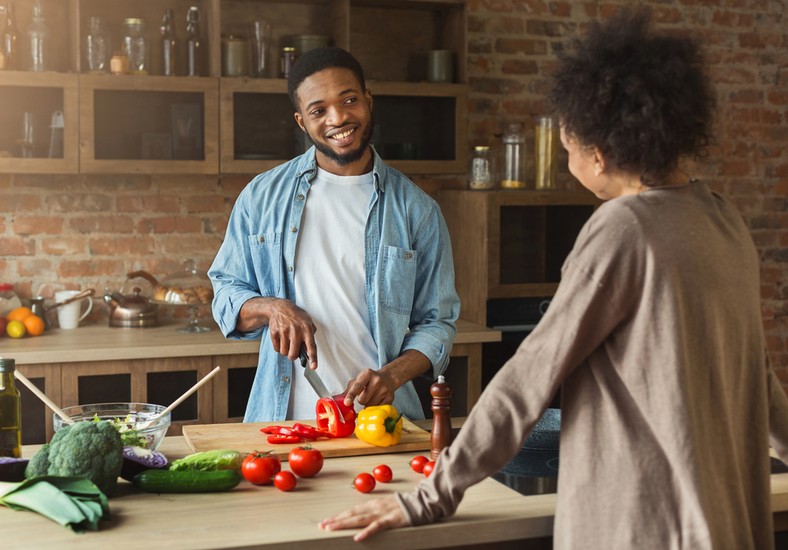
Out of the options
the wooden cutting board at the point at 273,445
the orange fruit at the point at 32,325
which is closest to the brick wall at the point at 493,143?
the orange fruit at the point at 32,325

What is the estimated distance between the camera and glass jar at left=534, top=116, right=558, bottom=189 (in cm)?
469

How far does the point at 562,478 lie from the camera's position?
65.0 inches

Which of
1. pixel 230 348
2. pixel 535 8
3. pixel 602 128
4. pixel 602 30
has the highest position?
pixel 535 8

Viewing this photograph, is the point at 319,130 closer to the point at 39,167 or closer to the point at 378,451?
the point at 378,451

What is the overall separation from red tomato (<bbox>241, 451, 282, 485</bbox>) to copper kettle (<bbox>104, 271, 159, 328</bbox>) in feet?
7.71

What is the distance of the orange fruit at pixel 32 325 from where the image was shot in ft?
13.3

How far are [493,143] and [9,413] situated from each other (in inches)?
127

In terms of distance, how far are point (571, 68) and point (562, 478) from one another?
669 millimetres

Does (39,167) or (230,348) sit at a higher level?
(39,167)

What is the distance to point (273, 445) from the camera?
231 cm

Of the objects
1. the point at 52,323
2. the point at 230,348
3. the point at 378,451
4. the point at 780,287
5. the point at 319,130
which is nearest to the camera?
the point at 378,451

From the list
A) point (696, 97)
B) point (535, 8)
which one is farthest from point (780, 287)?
point (696, 97)

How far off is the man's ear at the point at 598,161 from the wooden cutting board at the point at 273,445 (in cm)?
94

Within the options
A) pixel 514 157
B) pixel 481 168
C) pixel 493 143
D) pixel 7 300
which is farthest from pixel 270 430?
pixel 493 143
